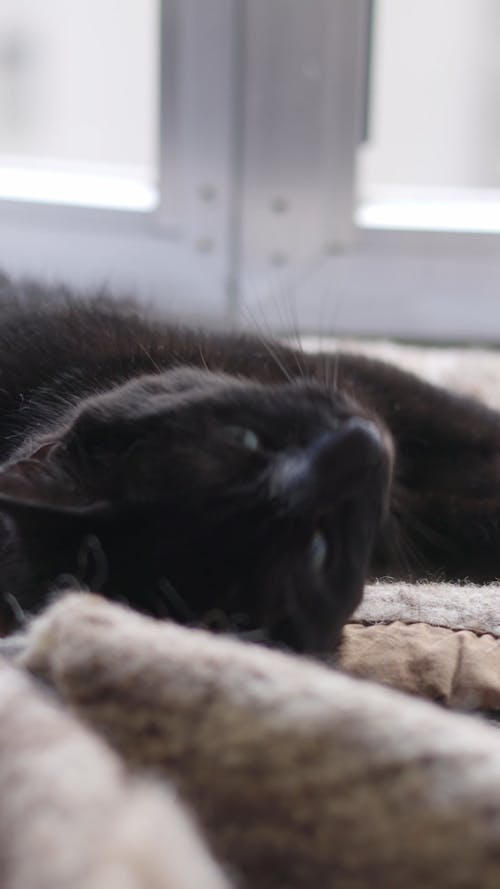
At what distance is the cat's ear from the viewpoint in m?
0.74

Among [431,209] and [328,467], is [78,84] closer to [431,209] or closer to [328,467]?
[431,209]

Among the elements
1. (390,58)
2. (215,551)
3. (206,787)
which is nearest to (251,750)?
(206,787)

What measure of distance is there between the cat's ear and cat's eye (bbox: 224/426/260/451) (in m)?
0.13

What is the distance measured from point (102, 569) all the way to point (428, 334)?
4.47 ft

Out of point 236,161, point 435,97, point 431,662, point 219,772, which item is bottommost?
point 431,662

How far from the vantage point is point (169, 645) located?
50cm

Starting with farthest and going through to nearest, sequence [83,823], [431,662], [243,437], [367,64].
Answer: [367,64]
[243,437]
[431,662]
[83,823]

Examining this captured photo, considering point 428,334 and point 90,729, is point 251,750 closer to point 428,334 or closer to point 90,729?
point 90,729

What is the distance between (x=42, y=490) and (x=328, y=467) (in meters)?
0.23

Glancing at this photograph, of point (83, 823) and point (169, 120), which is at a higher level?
point (169, 120)

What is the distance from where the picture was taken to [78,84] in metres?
2.02

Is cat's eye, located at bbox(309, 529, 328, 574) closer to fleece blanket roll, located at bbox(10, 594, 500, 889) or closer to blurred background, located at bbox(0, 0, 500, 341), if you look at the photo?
fleece blanket roll, located at bbox(10, 594, 500, 889)

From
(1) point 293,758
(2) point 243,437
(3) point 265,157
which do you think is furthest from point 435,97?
(1) point 293,758

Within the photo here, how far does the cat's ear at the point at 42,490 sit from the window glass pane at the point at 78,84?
1313 millimetres
